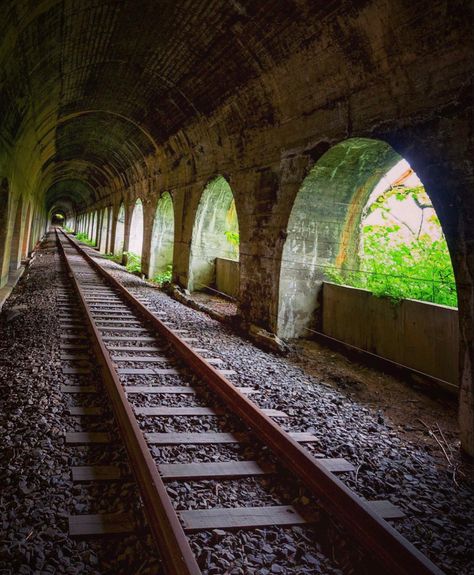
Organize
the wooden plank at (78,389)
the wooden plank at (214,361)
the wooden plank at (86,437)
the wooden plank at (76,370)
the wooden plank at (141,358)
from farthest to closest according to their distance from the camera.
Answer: the wooden plank at (214,361) < the wooden plank at (141,358) < the wooden plank at (76,370) < the wooden plank at (78,389) < the wooden plank at (86,437)

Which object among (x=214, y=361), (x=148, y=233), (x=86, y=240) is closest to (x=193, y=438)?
(x=214, y=361)

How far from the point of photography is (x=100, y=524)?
239 cm

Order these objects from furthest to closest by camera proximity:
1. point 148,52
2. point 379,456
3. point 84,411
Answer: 1. point 148,52
2. point 84,411
3. point 379,456

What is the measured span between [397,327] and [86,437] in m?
4.40

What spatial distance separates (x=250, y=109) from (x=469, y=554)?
7.51 metres

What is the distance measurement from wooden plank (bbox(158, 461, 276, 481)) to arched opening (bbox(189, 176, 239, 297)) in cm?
812

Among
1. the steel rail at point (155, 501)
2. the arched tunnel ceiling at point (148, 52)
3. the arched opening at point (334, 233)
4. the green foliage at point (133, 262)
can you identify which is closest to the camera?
the steel rail at point (155, 501)

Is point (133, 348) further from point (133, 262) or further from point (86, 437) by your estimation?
point (133, 262)

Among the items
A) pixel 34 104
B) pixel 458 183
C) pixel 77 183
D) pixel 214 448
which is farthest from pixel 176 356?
pixel 77 183

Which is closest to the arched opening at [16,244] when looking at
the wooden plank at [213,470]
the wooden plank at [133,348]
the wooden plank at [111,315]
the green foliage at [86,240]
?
the wooden plank at [111,315]

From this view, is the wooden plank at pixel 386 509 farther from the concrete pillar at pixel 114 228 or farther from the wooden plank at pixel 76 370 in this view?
the concrete pillar at pixel 114 228

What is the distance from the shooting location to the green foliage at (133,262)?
17250mm

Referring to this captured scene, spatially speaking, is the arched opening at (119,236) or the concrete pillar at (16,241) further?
the arched opening at (119,236)

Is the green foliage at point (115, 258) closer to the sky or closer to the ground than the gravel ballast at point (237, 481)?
closer to the sky
